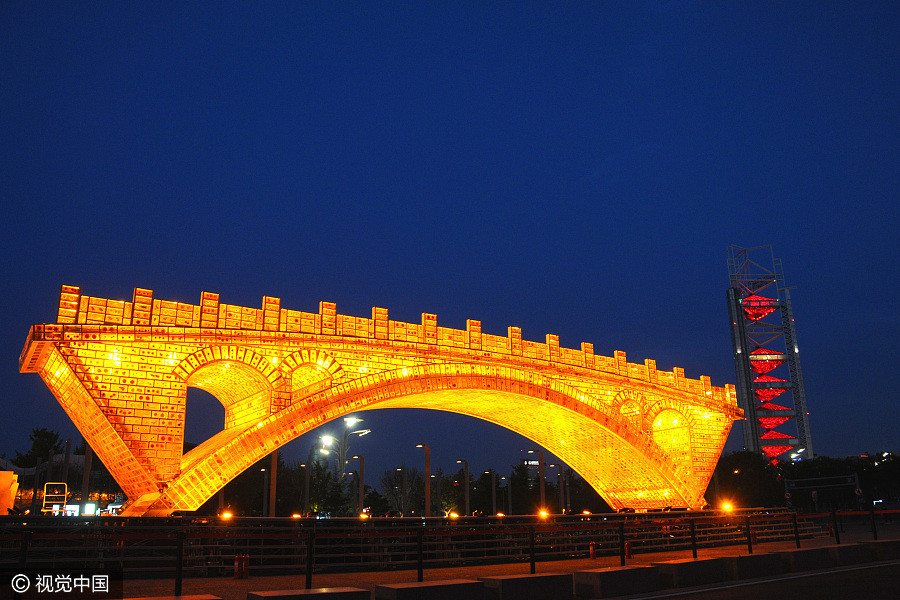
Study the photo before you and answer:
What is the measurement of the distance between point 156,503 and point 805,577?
13.7m

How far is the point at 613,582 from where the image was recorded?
30.4ft

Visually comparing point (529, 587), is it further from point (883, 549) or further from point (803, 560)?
point (883, 549)

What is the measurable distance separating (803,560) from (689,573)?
3.14 meters

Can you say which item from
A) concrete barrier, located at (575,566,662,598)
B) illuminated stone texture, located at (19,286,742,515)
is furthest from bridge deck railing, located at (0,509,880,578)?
illuminated stone texture, located at (19,286,742,515)

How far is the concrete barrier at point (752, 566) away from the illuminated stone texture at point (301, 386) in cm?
1133

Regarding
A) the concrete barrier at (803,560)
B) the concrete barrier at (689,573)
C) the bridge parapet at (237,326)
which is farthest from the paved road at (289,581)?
the bridge parapet at (237,326)

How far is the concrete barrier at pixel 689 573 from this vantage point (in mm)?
10242

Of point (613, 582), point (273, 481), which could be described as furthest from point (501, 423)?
point (613, 582)

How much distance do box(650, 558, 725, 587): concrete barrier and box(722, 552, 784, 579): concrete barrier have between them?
1.08 feet

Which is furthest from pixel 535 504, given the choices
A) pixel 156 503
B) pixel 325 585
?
pixel 325 585

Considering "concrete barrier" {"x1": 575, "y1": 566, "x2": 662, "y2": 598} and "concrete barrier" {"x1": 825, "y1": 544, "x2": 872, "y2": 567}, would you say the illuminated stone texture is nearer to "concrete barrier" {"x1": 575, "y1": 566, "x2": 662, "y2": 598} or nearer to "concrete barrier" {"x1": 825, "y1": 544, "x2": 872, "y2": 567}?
"concrete barrier" {"x1": 575, "y1": 566, "x2": 662, "y2": 598}

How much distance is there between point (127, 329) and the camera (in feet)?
55.8

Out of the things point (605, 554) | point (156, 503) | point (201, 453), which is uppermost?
point (201, 453)

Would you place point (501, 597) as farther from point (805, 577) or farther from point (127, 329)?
point (127, 329)
